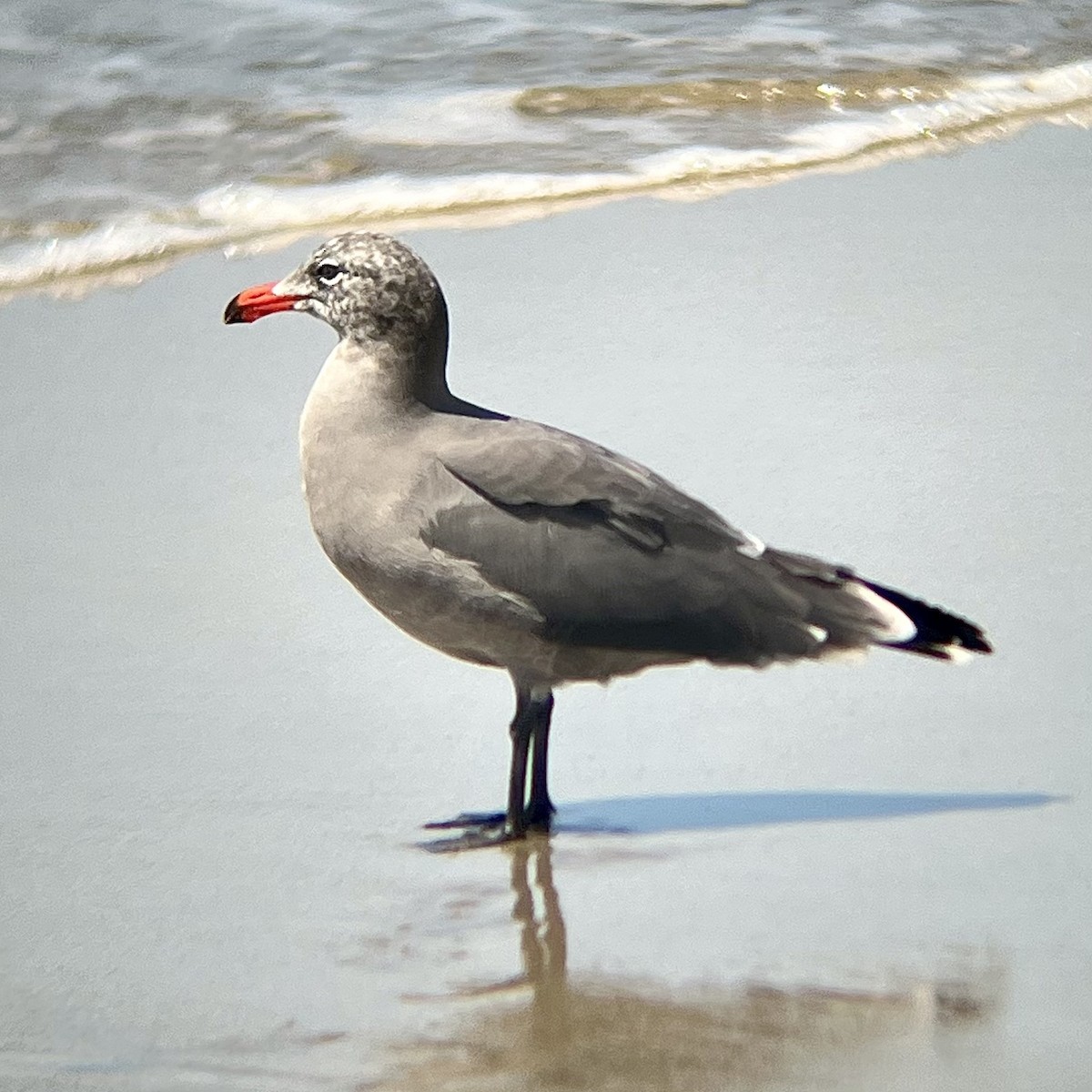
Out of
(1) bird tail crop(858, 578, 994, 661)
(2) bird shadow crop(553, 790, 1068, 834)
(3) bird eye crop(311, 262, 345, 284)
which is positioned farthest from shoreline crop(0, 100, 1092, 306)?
(1) bird tail crop(858, 578, 994, 661)

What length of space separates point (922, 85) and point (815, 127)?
0.98 meters

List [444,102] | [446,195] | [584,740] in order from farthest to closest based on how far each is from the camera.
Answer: [444,102], [446,195], [584,740]

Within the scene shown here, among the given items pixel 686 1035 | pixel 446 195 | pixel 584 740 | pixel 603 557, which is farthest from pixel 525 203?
pixel 686 1035

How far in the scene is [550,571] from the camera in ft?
12.8

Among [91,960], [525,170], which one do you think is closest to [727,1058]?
[91,960]

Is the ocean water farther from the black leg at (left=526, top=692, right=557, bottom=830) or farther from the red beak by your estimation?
the black leg at (left=526, top=692, right=557, bottom=830)

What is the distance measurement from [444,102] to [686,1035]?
6.94 metres

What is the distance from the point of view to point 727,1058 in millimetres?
2977

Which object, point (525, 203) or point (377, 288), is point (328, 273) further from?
point (525, 203)

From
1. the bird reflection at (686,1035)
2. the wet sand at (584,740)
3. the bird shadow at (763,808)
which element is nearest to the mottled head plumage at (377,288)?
the wet sand at (584,740)

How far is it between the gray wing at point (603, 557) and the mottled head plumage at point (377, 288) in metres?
0.29

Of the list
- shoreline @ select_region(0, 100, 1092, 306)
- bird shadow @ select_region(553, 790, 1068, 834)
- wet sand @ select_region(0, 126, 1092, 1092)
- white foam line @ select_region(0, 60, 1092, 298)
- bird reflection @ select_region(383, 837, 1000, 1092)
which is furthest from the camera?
white foam line @ select_region(0, 60, 1092, 298)

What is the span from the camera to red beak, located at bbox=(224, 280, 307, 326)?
4250 mm

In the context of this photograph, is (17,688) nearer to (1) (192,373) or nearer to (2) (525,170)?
(1) (192,373)
